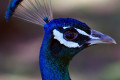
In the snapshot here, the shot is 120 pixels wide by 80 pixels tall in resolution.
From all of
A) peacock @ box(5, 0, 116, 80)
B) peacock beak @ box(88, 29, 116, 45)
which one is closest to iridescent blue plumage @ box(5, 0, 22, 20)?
peacock @ box(5, 0, 116, 80)

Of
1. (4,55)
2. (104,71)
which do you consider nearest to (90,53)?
(104,71)

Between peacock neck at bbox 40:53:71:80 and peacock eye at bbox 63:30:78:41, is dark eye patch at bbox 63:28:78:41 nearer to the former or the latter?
peacock eye at bbox 63:30:78:41

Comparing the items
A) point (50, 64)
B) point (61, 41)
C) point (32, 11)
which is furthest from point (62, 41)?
point (32, 11)

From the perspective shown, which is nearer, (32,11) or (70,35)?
(70,35)

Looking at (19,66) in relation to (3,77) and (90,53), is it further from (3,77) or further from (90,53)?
(90,53)

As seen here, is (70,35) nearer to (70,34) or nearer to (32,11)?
(70,34)
